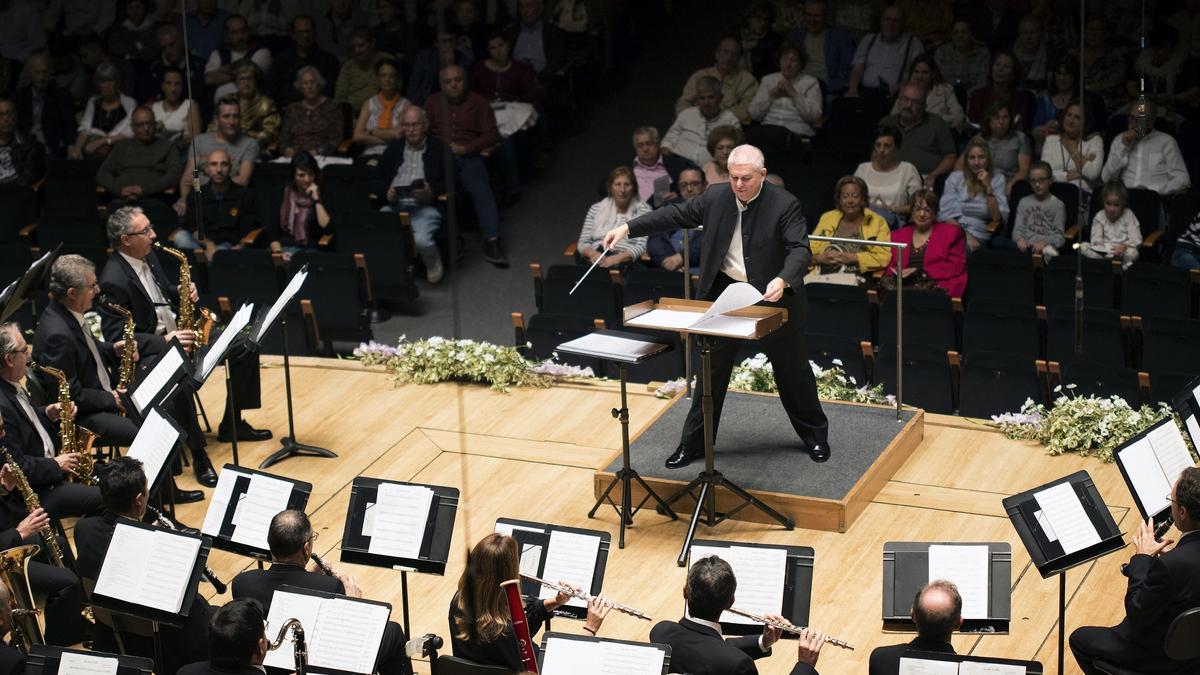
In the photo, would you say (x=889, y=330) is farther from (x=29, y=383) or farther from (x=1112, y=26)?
(x=29, y=383)

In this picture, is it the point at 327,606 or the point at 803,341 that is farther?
the point at 803,341

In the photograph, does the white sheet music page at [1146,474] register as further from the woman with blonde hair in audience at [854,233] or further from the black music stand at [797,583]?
the woman with blonde hair in audience at [854,233]

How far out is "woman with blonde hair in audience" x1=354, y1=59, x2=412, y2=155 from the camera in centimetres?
1045

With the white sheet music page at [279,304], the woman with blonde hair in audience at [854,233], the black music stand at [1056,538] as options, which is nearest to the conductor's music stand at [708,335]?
the black music stand at [1056,538]

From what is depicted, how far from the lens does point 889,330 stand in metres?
8.30

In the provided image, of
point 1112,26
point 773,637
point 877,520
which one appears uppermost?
point 1112,26

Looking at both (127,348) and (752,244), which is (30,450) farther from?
(752,244)

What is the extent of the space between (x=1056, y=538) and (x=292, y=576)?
234 centimetres

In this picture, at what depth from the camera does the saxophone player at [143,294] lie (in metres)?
7.09

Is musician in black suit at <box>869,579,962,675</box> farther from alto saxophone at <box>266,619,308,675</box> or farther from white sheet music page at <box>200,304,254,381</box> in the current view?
white sheet music page at <box>200,304,254,381</box>

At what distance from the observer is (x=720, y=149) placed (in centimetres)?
934

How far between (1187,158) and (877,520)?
3.95m

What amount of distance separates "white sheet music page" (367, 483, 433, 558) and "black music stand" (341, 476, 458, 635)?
15mm

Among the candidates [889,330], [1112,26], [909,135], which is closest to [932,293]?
[889,330]
